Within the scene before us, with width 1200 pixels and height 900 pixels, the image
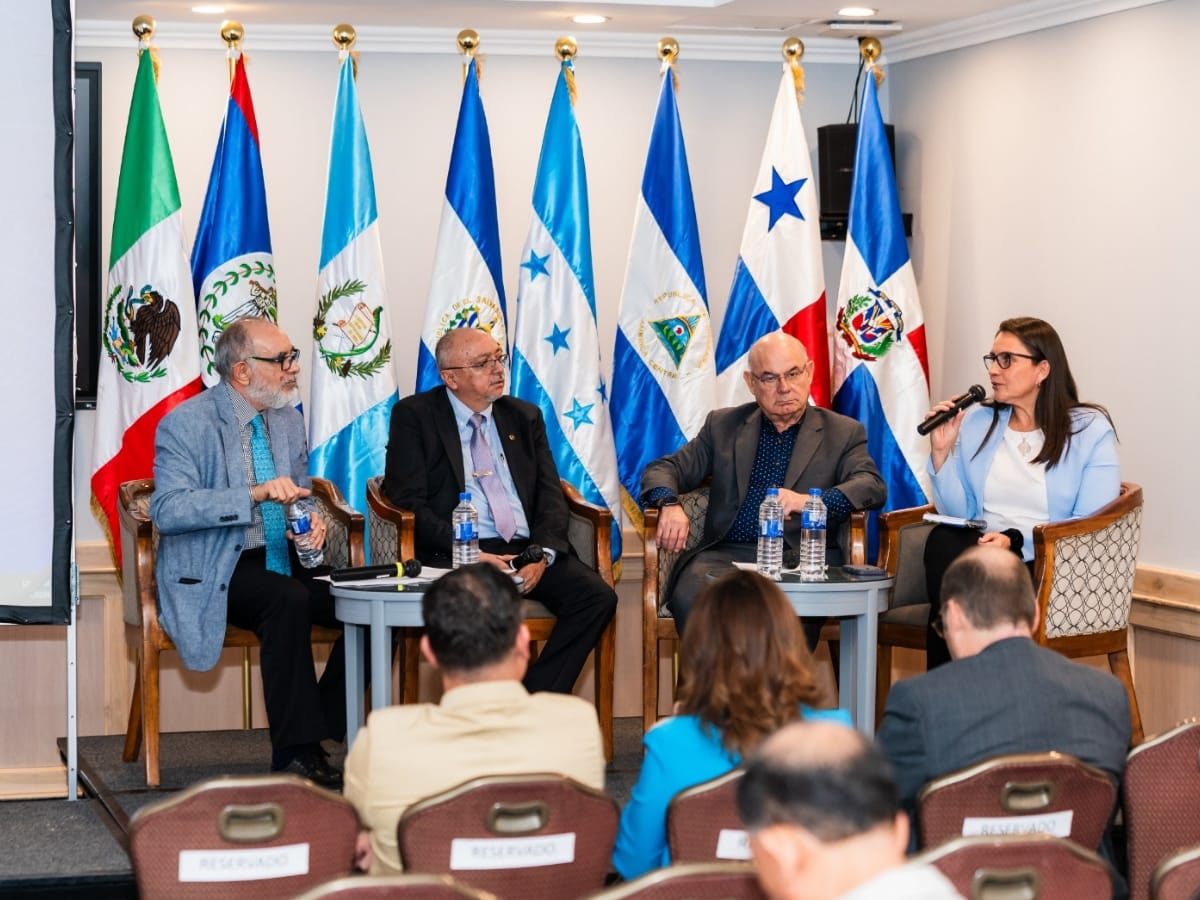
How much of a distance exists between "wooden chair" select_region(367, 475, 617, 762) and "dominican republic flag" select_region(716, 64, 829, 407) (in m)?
1.10

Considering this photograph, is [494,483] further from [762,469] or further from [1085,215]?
[1085,215]

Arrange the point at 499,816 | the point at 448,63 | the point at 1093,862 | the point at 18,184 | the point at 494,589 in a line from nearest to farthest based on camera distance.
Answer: the point at 1093,862
the point at 499,816
the point at 494,589
the point at 18,184
the point at 448,63

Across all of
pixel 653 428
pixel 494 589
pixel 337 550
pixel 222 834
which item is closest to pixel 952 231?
pixel 653 428

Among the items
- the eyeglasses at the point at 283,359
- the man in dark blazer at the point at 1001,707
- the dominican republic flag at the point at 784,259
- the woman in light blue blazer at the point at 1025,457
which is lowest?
the man in dark blazer at the point at 1001,707

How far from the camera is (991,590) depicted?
3002 millimetres

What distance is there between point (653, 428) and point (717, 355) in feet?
1.38

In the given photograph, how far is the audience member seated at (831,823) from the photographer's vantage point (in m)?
1.69

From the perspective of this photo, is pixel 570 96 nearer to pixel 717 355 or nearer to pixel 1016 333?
pixel 717 355

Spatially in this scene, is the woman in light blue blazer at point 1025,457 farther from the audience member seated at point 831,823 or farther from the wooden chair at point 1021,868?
the audience member seated at point 831,823

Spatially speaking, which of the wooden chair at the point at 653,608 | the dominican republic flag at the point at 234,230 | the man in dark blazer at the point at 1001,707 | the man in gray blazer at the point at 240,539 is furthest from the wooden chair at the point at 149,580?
the man in dark blazer at the point at 1001,707

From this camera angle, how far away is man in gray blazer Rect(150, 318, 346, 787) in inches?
187

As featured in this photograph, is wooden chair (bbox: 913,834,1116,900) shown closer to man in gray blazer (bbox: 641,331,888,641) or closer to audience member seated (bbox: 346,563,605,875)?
audience member seated (bbox: 346,563,605,875)

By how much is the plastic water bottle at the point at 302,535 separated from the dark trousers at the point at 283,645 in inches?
3.5

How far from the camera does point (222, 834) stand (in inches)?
101
